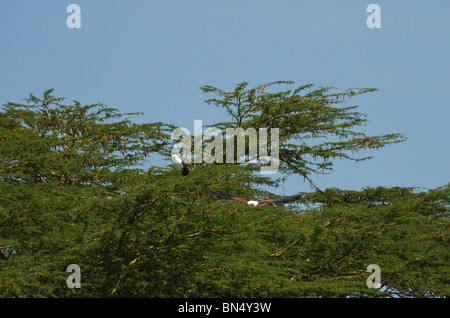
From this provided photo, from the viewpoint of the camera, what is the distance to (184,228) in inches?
606

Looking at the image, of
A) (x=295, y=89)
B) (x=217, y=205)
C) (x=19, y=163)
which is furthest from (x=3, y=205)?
(x=295, y=89)

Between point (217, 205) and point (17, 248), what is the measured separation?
22.1 ft

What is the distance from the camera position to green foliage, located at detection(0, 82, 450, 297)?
1524 cm

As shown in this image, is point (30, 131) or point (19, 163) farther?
point (30, 131)

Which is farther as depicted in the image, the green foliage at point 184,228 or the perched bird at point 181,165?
the perched bird at point 181,165

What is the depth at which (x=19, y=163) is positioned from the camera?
2083 centimetres

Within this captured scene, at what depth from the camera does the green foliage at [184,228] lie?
15.2 meters

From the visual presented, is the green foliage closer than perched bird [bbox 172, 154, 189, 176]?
Yes

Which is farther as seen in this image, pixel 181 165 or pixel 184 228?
pixel 181 165

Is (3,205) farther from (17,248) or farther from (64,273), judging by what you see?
(64,273)
